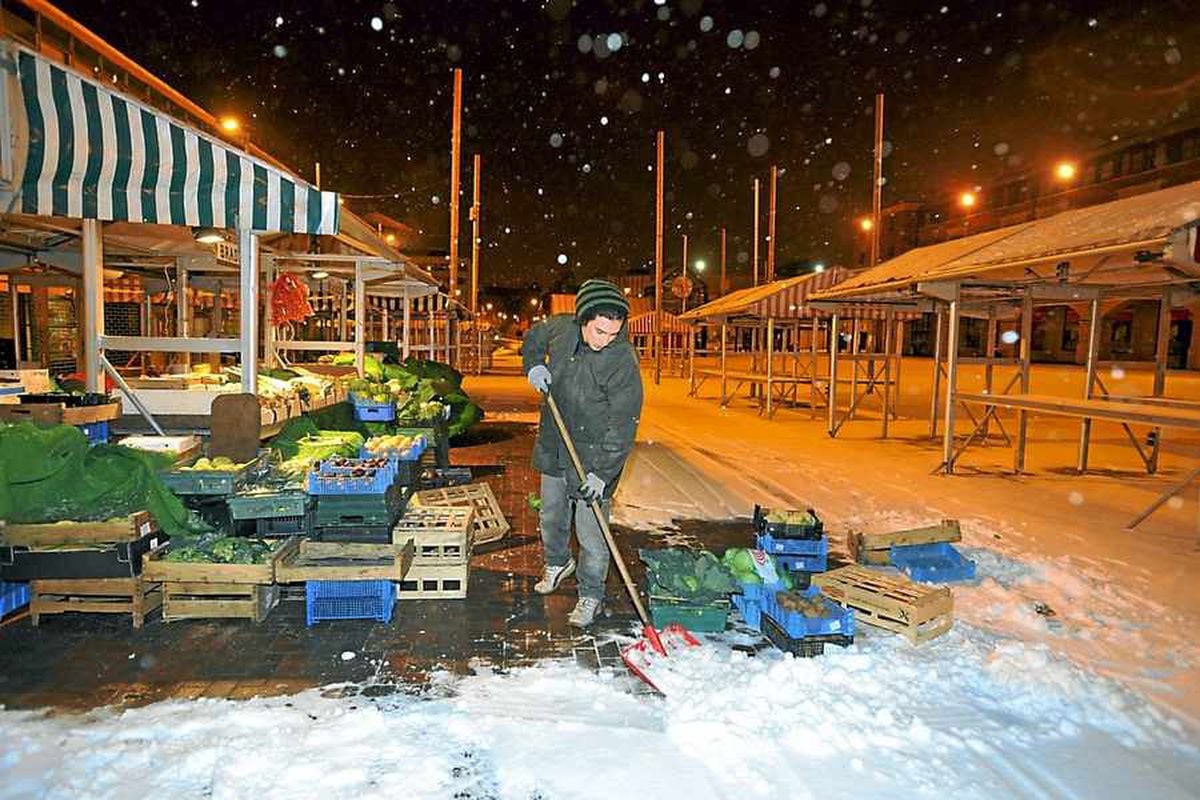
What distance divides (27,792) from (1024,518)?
863cm

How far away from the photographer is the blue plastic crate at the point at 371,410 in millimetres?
9156

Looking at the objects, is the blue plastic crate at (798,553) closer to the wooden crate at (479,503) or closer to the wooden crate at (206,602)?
the wooden crate at (479,503)

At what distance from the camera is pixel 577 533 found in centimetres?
546

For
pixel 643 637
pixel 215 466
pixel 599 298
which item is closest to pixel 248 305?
pixel 215 466

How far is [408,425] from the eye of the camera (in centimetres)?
941

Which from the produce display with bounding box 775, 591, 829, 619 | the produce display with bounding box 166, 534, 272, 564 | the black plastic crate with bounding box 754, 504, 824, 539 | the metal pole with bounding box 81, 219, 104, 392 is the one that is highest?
the metal pole with bounding box 81, 219, 104, 392

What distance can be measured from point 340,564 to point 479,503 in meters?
2.67

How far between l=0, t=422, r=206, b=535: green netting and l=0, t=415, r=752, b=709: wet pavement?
70cm

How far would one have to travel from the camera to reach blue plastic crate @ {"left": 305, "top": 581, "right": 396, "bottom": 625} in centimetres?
483

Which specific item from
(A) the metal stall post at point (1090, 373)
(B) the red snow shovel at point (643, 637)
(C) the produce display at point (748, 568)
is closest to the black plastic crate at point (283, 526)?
(B) the red snow shovel at point (643, 637)

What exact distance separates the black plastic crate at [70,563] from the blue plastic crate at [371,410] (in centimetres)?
452

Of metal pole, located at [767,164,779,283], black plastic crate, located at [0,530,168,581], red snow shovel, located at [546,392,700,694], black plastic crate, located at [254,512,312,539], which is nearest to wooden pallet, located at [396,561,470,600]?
black plastic crate, located at [254,512,312,539]

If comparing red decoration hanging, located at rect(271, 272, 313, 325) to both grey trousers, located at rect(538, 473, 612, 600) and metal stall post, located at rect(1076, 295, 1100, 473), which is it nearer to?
grey trousers, located at rect(538, 473, 612, 600)

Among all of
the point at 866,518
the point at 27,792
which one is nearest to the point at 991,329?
the point at 866,518
